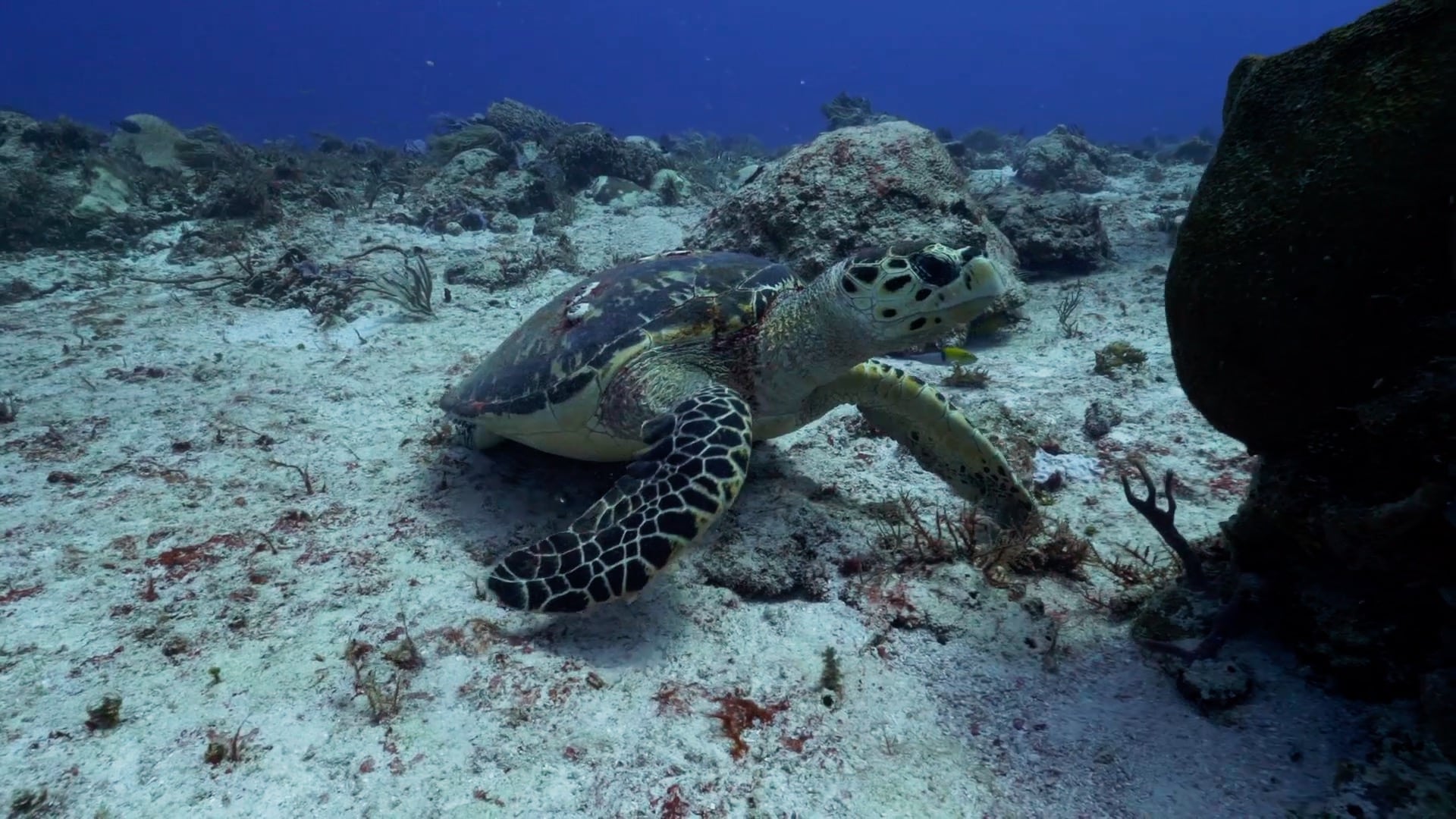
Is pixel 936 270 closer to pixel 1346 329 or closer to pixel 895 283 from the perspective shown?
pixel 895 283

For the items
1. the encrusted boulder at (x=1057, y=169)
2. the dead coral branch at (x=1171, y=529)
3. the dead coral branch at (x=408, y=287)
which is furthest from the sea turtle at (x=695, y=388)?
the encrusted boulder at (x=1057, y=169)

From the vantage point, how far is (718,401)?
348cm

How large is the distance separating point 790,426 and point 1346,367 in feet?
8.54

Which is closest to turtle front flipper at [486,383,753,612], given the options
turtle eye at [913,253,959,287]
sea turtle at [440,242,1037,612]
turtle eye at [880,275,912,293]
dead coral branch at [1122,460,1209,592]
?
sea turtle at [440,242,1037,612]

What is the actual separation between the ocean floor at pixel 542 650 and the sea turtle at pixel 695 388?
11.7 inches

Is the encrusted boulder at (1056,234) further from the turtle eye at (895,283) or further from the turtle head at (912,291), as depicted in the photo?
the turtle eye at (895,283)

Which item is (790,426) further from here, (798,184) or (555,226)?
(555,226)

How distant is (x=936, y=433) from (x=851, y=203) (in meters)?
3.60

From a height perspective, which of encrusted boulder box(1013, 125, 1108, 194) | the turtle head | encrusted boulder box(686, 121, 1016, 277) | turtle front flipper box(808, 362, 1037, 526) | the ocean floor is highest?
encrusted boulder box(1013, 125, 1108, 194)

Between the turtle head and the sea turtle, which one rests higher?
the turtle head

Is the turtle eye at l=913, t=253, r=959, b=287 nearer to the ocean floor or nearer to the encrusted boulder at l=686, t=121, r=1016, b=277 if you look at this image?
the ocean floor

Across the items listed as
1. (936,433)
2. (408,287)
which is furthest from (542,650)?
(408,287)

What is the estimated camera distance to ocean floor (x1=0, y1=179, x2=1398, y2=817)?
2.06 m

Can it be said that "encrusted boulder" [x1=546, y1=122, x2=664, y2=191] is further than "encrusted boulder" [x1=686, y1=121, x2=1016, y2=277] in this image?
Yes
